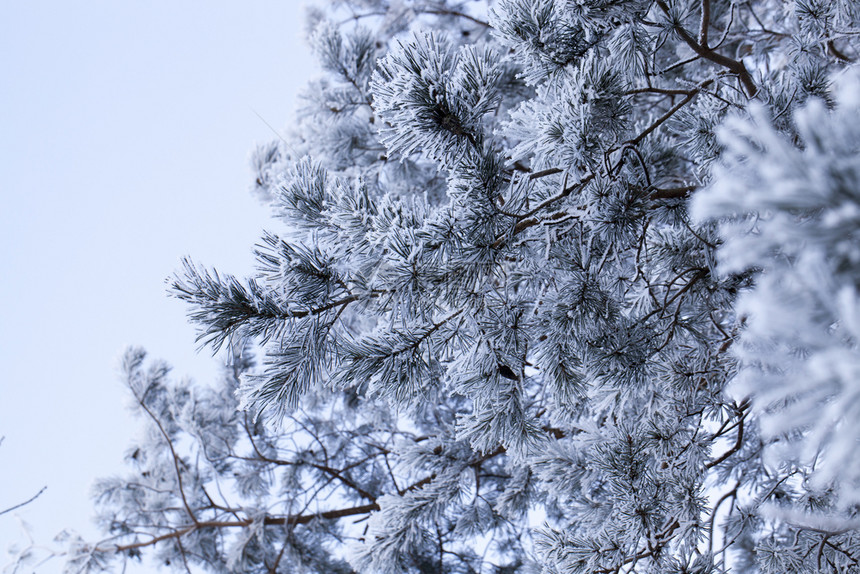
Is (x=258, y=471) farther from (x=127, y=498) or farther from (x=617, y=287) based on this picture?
(x=617, y=287)

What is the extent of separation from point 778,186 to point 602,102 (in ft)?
2.40

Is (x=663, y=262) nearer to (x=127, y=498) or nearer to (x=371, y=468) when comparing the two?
(x=371, y=468)

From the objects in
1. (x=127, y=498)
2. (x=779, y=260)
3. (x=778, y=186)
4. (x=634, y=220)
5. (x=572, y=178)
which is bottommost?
(x=778, y=186)

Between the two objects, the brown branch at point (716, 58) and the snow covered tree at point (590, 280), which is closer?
the snow covered tree at point (590, 280)

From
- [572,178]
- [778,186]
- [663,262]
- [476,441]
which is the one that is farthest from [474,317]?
[778,186]

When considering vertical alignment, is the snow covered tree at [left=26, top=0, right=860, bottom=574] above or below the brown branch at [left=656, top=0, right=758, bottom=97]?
below

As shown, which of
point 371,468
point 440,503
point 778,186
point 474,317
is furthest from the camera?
point 371,468

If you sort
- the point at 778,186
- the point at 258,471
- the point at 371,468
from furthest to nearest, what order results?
the point at 371,468, the point at 258,471, the point at 778,186

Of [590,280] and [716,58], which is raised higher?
[716,58]

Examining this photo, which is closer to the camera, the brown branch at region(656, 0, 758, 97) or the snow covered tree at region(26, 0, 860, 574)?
the snow covered tree at region(26, 0, 860, 574)

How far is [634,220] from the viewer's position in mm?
1204

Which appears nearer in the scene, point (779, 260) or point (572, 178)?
point (779, 260)

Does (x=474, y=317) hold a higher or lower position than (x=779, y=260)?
higher

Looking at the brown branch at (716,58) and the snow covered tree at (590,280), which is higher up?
the brown branch at (716,58)
